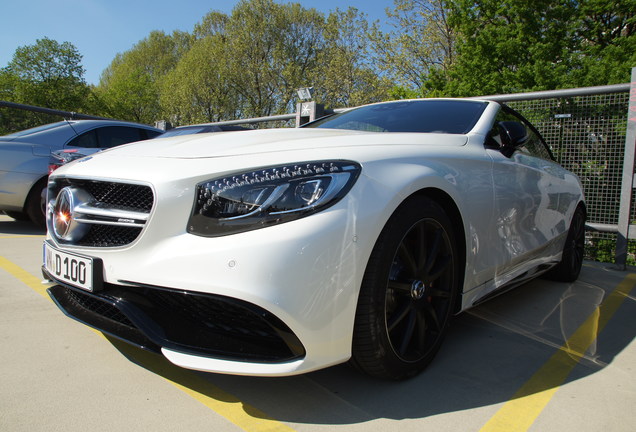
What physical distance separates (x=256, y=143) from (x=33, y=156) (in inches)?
177

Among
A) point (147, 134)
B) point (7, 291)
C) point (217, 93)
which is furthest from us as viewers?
point (217, 93)

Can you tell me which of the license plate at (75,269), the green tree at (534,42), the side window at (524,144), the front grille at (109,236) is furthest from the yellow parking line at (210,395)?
the green tree at (534,42)

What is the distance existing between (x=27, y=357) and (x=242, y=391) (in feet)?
3.46

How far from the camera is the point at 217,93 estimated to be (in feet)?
117

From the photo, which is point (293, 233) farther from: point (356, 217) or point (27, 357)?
point (27, 357)

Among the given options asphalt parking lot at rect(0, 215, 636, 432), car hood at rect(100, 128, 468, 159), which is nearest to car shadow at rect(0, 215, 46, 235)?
asphalt parking lot at rect(0, 215, 636, 432)

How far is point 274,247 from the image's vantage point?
1398 mm

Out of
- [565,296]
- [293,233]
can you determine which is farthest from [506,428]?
[565,296]

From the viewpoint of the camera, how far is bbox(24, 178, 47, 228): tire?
519 cm

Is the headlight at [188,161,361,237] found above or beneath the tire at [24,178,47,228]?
above

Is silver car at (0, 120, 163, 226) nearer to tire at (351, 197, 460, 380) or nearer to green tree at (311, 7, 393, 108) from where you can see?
tire at (351, 197, 460, 380)

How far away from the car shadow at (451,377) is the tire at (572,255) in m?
0.87

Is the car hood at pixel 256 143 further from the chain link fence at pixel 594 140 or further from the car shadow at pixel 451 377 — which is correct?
the chain link fence at pixel 594 140

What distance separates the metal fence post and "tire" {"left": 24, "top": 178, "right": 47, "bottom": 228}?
6450 mm
